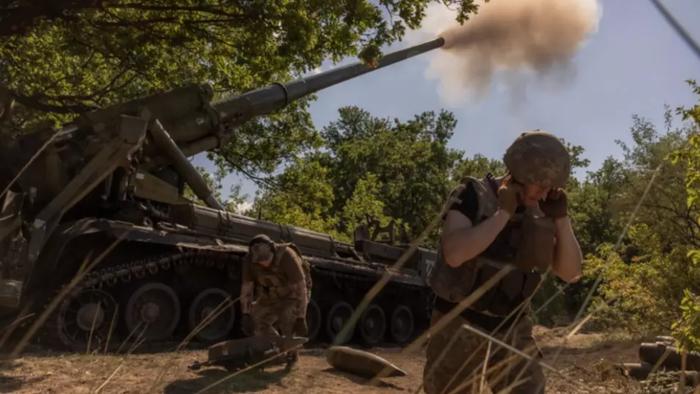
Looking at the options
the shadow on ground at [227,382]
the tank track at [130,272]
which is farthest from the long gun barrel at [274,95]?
the shadow on ground at [227,382]

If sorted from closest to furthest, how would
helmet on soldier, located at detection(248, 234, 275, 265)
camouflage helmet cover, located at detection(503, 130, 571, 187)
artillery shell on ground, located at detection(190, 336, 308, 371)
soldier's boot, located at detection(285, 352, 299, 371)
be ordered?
camouflage helmet cover, located at detection(503, 130, 571, 187) < artillery shell on ground, located at detection(190, 336, 308, 371) < helmet on soldier, located at detection(248, 234, 275, 265) < soldier's boot, located at detection(285, 352, 299, 371)

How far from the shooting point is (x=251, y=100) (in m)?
14.6

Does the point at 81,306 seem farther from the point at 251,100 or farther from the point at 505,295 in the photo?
the point at 505,295

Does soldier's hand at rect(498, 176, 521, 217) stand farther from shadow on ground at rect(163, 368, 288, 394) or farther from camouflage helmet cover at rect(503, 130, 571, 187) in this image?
shadow on ground at rect(163, 368, 288, 394)

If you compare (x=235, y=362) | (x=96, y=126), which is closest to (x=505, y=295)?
(x=235, y=362)

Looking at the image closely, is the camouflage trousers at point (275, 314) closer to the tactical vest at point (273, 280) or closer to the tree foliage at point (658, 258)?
the tactical vest at point (273, 280)

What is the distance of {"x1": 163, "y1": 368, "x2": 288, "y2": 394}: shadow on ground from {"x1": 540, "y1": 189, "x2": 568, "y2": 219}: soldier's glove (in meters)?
4.68

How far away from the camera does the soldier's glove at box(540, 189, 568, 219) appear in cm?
321

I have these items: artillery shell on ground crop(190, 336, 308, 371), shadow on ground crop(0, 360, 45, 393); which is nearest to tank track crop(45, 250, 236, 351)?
shadow on ground crop(0, 360, 45, 393)

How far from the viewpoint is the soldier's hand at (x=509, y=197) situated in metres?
3.04

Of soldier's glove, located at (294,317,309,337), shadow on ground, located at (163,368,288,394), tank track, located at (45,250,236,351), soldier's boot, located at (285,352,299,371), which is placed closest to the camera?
shadow on ground, located at (163,368,288,394)

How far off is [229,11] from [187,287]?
4468 millimetres

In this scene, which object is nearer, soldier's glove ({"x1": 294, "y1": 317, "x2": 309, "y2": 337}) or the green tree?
soldier's glove ({"x1": 294, "y1": 317, "x2": 309, "y2": 337})

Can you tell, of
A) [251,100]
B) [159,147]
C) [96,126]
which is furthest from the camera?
[251,100]
